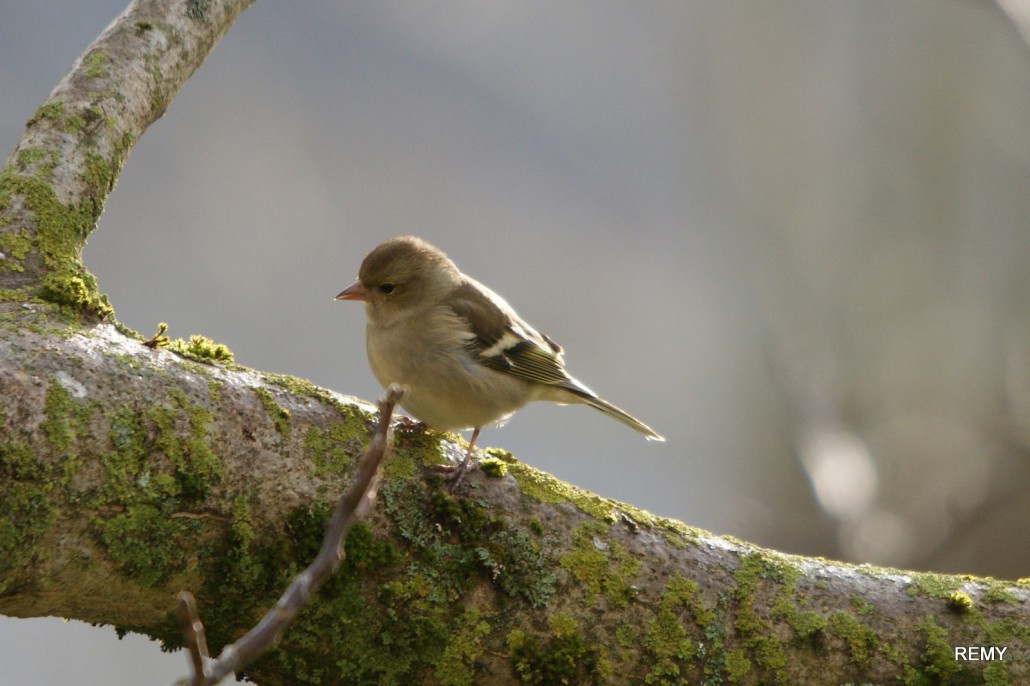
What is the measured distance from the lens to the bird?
11.3 feet

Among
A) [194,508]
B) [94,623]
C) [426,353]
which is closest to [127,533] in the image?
[194,508]

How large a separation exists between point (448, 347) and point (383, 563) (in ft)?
4.37

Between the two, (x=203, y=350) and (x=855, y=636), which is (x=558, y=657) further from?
(x=203, y=350)

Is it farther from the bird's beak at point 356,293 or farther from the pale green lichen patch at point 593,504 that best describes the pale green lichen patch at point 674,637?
the bird's beak at point 356,293

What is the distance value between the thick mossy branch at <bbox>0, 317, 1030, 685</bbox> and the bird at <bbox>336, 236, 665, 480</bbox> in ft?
1.92

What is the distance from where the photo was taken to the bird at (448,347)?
3.45 meters

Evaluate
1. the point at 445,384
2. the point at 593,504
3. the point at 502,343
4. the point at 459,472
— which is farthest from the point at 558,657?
the point at 502,343

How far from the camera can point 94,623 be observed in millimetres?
2311

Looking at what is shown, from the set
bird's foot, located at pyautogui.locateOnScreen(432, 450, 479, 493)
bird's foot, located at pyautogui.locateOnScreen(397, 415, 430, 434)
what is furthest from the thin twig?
bird's foot, located at pyautogui.locateOnScreen(397, 415, 430, 434)

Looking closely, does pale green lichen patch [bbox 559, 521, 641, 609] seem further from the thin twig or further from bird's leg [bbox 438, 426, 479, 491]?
the thin twig

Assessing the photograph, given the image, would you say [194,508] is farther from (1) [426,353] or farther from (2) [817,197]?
(2) [817,197]

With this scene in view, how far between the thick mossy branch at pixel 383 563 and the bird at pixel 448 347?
59cm

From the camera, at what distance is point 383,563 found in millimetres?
2375

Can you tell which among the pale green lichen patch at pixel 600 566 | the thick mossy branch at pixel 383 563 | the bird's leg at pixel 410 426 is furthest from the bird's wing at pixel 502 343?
the pale green lichen patch at pixel 600 566
